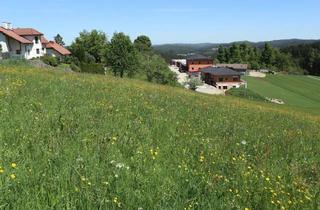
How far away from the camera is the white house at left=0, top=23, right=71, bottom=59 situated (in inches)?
2711

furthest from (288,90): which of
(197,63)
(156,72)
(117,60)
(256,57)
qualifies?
(256,57)

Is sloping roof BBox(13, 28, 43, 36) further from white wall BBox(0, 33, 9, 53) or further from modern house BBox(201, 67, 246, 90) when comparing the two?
modern house BBox(201, 67, 246, 90)

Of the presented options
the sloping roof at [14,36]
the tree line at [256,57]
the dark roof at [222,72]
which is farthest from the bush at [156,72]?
the tree line at [256,57]

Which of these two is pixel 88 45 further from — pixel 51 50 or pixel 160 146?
pixel 160 146

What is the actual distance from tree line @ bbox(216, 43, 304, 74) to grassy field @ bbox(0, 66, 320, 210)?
168m

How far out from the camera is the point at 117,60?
232 feet

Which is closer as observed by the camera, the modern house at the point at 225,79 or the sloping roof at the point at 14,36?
the sloping roof at the point at 14,36

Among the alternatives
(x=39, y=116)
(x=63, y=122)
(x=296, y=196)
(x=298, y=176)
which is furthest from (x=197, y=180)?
(x=39, y=116)

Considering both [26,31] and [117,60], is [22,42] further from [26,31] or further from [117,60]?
[117,60]

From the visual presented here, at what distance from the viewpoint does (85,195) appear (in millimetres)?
4324

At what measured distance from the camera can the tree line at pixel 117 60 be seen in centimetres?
7069

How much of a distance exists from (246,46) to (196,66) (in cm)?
2935

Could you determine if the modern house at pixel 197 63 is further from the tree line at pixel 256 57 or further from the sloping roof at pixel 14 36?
the sloping roof at pixel 14 36

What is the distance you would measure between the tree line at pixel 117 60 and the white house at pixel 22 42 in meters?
7.20
